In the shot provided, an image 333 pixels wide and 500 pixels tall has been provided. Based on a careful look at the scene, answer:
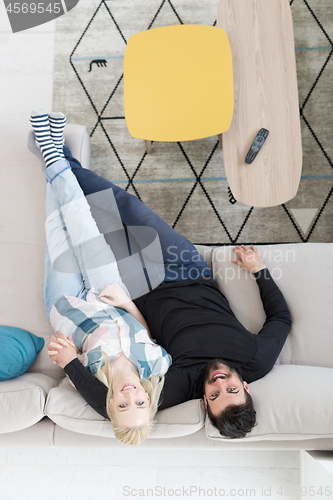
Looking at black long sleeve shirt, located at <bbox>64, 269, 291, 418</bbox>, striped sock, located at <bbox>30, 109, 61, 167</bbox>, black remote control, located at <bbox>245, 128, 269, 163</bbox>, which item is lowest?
black long sleeve shirt, located at <bbox>64, 269, 291, 418</bbox>

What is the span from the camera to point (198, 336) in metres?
1.55

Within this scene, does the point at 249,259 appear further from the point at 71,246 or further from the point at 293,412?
the point at 71,246

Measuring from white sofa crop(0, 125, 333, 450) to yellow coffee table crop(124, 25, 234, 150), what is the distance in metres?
0.40

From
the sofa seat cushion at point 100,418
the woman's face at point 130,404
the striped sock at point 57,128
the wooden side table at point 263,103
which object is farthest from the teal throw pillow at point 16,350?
the wooden side table at point 263,103

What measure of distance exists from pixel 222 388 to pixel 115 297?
625 millimetres

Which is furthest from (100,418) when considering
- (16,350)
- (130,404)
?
(16,350)

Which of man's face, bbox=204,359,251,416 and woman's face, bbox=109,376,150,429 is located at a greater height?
woman's face, bbox=109,376,150,429

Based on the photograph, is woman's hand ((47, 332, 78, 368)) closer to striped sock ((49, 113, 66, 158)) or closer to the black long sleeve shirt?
the black long sleeve shirt

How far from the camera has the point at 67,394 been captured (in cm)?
148

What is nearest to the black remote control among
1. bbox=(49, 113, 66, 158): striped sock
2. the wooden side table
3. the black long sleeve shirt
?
the wooden side table

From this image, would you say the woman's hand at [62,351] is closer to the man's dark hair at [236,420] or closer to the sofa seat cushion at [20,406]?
the sofa seat cushion at [20,406]

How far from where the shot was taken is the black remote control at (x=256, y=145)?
5.58 feet

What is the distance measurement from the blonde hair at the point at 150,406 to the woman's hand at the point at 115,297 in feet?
0.90

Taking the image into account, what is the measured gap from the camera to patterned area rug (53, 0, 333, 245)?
2203 millimetres
